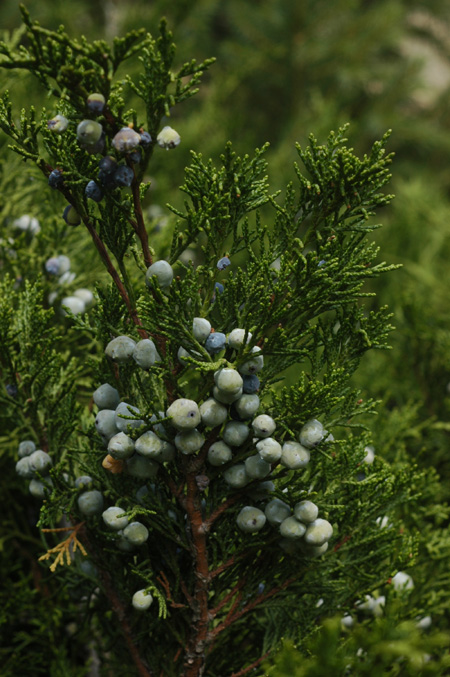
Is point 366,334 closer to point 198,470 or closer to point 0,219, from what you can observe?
point 198,470

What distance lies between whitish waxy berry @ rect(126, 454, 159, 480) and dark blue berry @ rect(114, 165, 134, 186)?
0.31m

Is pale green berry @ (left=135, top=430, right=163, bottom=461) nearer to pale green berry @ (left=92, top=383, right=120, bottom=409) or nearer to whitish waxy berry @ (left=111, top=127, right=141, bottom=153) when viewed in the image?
pale green berry @ (left=92, top=383, right=120, bottom=409)

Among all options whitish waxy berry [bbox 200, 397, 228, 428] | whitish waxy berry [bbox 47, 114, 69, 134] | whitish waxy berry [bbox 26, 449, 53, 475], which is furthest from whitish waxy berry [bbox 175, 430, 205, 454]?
whitish waxy berry [bbox 47, 114, 69, 134]

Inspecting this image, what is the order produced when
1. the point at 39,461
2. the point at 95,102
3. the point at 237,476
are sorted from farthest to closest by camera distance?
1. the point at 39,461
2. the point at 237,476
3. the point at 95,102

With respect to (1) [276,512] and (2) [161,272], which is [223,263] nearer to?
(2) [161,272]

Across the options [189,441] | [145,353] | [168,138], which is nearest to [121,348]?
[145,353]

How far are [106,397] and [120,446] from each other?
3.2 inches

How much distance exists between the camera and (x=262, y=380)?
2.54 ft

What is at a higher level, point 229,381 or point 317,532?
point 229,381

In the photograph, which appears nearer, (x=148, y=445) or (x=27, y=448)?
(x=148, y=445)

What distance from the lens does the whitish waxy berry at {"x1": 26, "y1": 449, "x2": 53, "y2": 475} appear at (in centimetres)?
85

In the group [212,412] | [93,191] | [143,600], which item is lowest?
[143,600]

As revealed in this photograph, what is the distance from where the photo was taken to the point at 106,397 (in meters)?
0.76

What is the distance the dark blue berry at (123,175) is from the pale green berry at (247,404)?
0.27 metres
